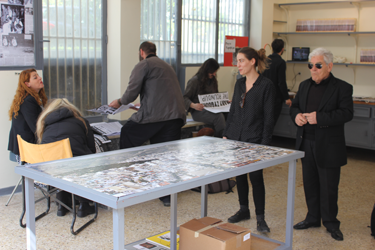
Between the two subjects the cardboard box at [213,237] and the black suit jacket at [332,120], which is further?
the black suit jacket at [332,120]

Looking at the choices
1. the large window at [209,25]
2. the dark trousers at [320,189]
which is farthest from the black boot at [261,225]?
the large window at [209,25]

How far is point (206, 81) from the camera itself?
5.06 meters

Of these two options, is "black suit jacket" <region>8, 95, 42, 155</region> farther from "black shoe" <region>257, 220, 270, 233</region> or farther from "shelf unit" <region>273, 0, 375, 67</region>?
"shelf unit" <region>273, 0, 375, 67</region>

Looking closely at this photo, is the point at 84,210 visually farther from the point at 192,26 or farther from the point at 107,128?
the point at 192,26

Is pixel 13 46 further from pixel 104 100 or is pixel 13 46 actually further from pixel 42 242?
pixel 42 242

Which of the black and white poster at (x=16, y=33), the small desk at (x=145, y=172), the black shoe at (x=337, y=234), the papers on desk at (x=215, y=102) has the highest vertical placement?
the black and white poster at (x=16, y=33)

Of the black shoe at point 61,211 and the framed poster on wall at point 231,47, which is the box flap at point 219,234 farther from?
the framed poster on wall at point 231,47

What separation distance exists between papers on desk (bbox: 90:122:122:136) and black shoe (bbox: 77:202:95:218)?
2.57 ft

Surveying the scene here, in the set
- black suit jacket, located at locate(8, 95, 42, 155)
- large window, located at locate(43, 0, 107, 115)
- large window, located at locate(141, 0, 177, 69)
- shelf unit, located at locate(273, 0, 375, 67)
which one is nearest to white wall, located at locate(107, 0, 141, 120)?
large window, located at locate(43, 0, 107, 115)

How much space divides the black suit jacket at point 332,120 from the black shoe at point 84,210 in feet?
6.61

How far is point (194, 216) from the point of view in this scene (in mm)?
3691

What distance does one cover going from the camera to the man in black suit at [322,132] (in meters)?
3.12

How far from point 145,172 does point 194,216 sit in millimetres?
1748

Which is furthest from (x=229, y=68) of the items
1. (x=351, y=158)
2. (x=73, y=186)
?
(x=73, y=186)
